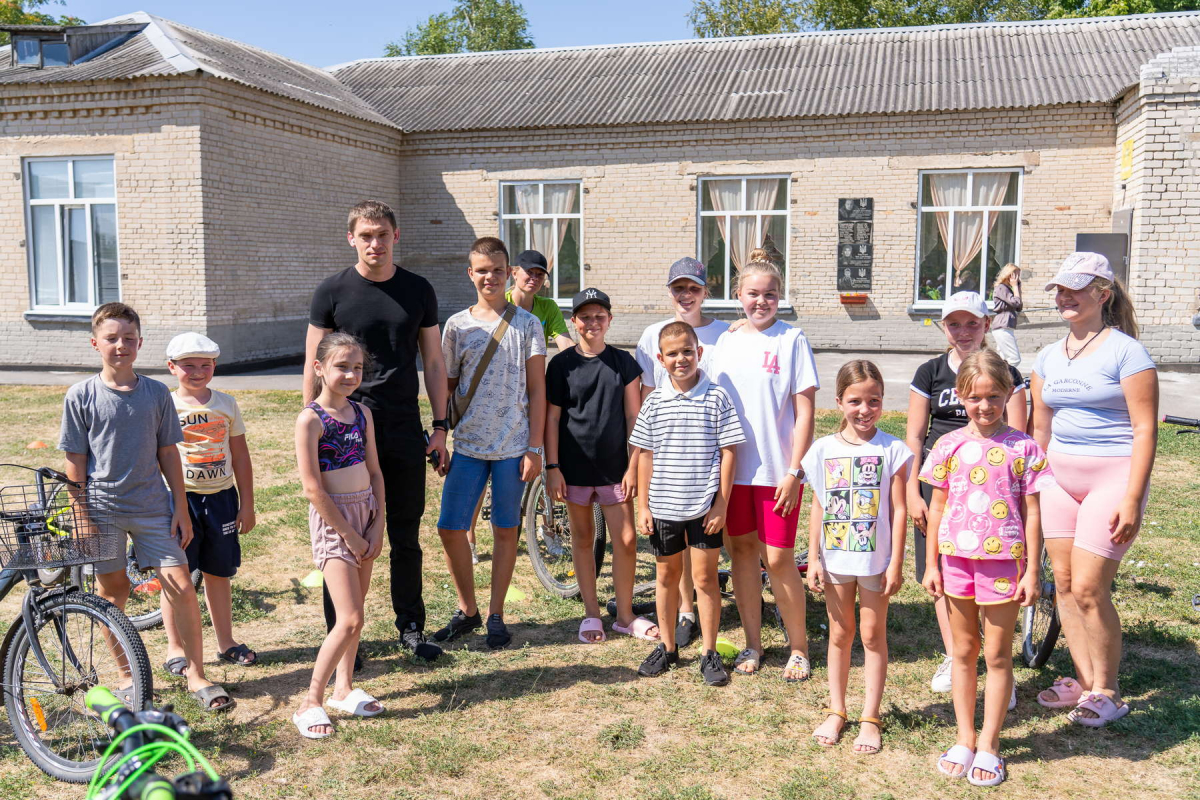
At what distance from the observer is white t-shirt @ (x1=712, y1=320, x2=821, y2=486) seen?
162 inches

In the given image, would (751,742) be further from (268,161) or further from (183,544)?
(268,161)

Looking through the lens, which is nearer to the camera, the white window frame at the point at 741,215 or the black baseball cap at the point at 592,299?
the black baseball cap at the point at 592,299

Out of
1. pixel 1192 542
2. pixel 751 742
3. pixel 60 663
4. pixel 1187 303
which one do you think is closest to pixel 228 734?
pixel 60 663

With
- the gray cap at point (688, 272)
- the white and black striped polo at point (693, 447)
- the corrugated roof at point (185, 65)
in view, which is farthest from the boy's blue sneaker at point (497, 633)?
the corrugated roof at point (185, 65)

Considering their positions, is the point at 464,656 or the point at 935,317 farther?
the point at 935,317

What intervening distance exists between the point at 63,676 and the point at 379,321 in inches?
72.7

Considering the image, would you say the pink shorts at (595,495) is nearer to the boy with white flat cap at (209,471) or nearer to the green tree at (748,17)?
the boy with white flat cap at (209,471)

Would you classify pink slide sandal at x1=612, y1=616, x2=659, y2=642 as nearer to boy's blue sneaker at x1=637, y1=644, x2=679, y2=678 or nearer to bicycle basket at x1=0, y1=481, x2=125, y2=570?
boy's blue sneaker at x1=637, y1=644, x2=679, y2=678

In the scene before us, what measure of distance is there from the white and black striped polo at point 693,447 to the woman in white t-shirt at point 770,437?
0.41 feet

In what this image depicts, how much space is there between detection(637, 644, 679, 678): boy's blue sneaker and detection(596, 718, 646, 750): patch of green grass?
443 millimetres

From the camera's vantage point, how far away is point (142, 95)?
1444 cm

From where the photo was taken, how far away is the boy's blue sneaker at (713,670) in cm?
412

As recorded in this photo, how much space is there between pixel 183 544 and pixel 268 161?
13.2 metres

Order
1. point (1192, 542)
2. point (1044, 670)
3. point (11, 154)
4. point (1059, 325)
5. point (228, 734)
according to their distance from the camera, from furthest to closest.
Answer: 1. point (1059, 325)
2. point (11, 154)
3. point (1192, 542)
4. point (1044, 670)
5. point (228, 734)
